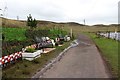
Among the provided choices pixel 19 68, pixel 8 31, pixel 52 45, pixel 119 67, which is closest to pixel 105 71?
pixel 119 67

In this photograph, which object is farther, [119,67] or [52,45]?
[52,45]

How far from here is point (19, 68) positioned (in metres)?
18.5

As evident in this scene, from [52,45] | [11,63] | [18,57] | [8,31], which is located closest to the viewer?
[11,63]

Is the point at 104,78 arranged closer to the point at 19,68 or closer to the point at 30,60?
the point at 19,68

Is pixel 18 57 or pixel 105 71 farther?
pixel 18 57

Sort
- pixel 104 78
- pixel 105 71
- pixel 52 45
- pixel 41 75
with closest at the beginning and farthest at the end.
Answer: pixel 104 78, pixel 41 75, pixel 105 71, pixel 52 45

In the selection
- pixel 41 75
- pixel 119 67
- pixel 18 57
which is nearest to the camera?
pixel 41 75

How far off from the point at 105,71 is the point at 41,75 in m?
3.77

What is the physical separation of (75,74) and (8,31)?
27.8 meters

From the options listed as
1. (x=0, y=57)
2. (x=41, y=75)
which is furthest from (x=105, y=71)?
(x=0, y=57)

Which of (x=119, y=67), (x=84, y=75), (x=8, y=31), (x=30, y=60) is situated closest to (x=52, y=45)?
(x=8, y=31)

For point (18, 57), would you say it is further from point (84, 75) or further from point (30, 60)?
point (84, 75)

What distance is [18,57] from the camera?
22.2 metres

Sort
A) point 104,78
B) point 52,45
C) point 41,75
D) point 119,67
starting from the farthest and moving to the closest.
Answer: point 52,45
point 119,67
point 41,75
point 104,78
